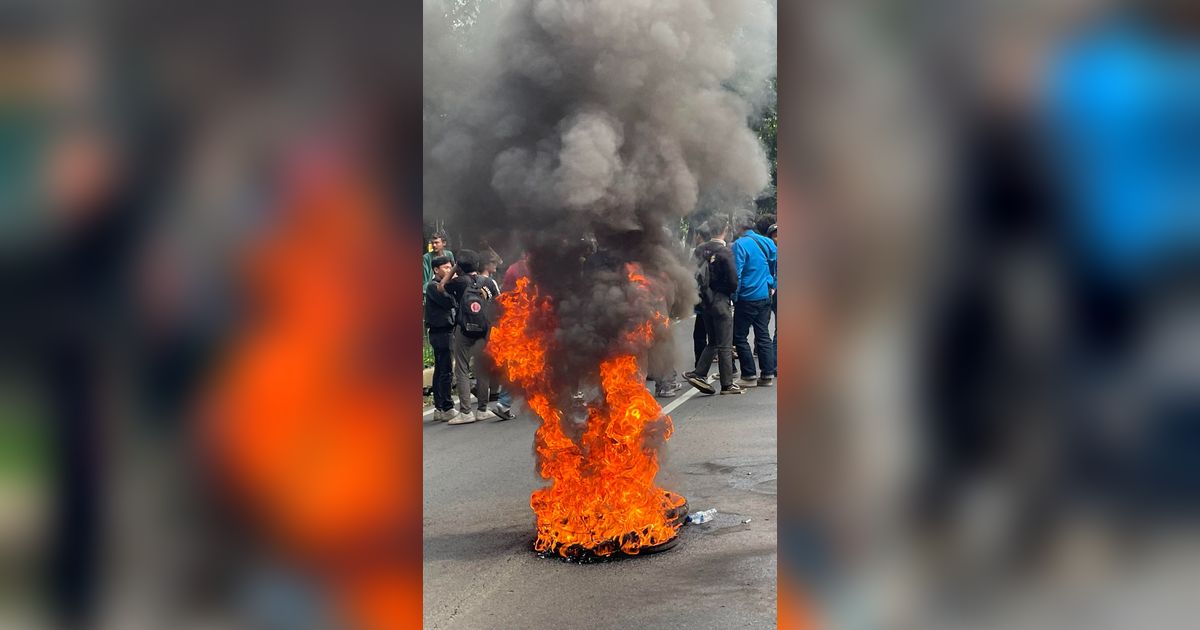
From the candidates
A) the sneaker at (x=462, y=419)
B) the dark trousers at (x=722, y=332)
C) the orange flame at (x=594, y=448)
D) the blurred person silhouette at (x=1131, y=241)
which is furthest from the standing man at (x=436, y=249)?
the blurred person silhouette at (x=1131, y=241)

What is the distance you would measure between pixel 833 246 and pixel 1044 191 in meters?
0.36

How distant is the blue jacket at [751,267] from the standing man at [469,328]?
3.39m

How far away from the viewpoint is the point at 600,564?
4.91 meters

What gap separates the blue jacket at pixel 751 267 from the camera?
444 inches

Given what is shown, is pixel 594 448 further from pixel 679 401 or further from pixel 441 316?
pixel 679 401

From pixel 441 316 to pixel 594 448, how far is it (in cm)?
456

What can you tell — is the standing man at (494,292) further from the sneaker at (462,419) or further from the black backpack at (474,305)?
the sneaker at (462,419)

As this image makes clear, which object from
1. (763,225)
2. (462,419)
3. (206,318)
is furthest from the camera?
(763,225)

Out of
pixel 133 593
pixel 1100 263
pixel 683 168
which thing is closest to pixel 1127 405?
pixel 1100 263

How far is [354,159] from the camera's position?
5.44 ft

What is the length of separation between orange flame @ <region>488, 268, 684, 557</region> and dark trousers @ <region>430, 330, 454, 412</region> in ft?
13.7

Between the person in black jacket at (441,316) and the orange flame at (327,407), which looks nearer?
the orange flame at (327,407)

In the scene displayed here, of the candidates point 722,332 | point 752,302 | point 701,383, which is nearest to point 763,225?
point 752,302

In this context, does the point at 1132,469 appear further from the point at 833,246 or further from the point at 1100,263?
the point at 833,246
